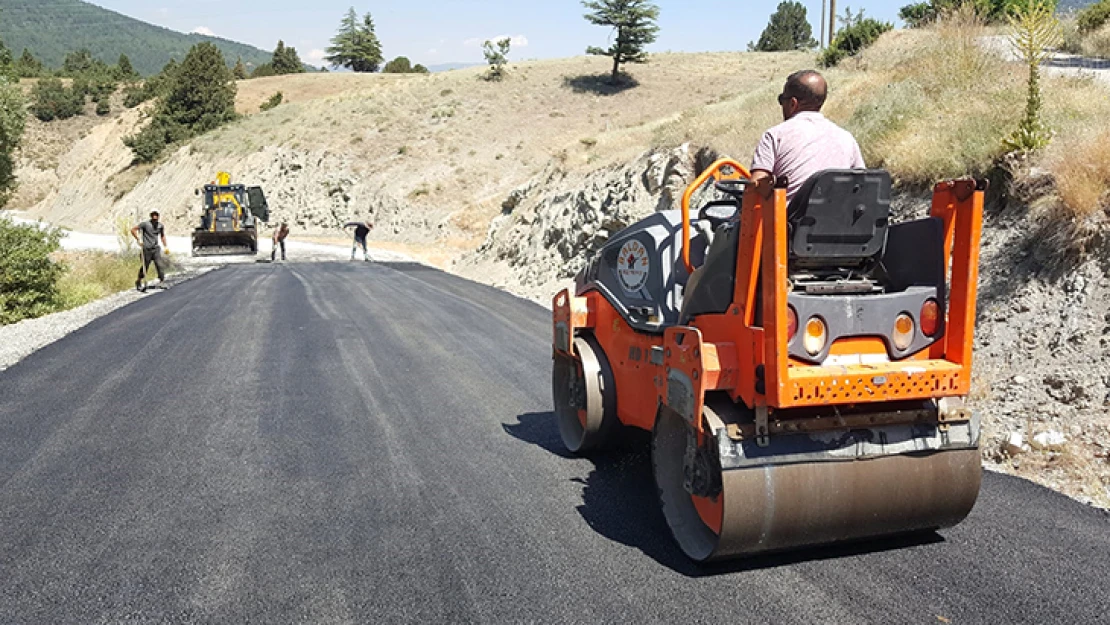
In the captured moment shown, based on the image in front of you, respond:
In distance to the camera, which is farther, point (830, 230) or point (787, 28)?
point (787, 28)

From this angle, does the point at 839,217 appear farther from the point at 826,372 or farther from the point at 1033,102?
the point at 1033,102

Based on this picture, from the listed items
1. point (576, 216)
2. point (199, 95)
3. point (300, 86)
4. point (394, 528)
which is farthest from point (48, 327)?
point (300, 86)

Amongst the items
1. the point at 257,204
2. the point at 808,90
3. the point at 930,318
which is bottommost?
the point at 930,318

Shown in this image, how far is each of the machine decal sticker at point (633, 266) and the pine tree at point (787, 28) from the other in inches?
3373

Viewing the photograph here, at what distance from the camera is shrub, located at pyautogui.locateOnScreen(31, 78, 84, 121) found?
3199 inches

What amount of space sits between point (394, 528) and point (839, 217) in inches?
116

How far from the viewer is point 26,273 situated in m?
15.6

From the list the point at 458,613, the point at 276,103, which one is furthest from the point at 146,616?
the point at 276,103

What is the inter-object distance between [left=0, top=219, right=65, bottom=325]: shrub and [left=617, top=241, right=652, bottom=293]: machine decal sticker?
535 inches

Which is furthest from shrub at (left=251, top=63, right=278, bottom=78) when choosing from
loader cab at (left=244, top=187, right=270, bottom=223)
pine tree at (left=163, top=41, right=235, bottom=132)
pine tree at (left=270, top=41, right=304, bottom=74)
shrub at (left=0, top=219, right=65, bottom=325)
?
shrub at (left=0, top=219, right=65, bottom=325)

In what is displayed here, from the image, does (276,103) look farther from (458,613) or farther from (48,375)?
(458,613)

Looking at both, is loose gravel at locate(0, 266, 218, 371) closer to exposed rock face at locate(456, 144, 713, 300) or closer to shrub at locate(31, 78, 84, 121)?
exposed rock face at locate(456, 144, 713, 300)

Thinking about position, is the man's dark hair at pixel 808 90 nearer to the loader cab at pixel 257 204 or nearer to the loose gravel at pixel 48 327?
the loose gravel at pixel 48 327

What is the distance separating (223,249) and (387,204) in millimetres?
11738
